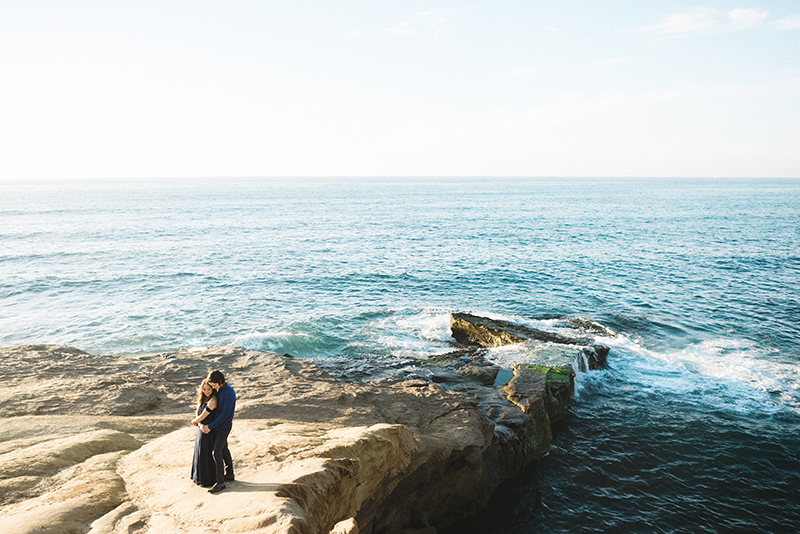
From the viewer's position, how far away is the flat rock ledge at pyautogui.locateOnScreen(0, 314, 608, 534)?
27.9 ft

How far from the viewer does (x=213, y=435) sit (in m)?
9.23

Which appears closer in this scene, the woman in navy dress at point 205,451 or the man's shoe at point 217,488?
the man's shoe at point 217,488

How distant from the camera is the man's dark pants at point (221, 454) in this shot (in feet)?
29.6

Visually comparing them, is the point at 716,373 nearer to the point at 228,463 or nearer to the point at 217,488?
the point at 228,463

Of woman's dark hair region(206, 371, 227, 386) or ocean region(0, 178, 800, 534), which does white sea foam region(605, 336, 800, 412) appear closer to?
ocean region(0, 178, 800, 534)

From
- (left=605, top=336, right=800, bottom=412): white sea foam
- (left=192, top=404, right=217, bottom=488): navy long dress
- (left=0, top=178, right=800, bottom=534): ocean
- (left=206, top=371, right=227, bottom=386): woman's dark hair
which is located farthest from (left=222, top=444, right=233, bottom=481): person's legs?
(left=605, top=336, right=800, bottom=412): white sea foam

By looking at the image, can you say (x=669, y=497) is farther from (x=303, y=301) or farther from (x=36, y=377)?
(x=303, y=301)

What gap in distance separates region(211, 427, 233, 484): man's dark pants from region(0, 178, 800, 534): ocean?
9.32 m

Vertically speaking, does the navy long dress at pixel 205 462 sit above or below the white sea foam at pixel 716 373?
above

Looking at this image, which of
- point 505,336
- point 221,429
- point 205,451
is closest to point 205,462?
point 205,451

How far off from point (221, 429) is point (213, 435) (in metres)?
0.18

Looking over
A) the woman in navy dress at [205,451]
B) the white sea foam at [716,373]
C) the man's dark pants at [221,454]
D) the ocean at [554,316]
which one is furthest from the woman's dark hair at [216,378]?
the white sea foam at [716,373]

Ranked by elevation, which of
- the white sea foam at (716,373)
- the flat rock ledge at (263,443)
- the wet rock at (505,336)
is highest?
the flat rock ledge at (263,443)

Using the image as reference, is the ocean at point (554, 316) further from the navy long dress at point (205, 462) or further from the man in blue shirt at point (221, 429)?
the navy long dress at point (205, 462)
